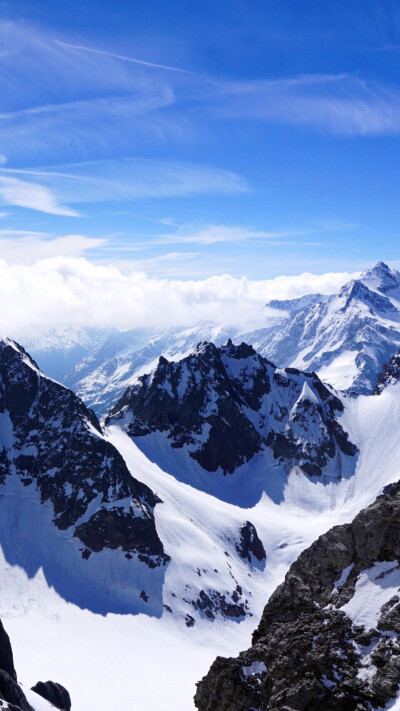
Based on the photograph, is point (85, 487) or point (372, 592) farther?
point (85, 487)

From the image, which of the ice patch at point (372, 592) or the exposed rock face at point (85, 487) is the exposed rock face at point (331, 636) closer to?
the ice patch at point (372, 592)

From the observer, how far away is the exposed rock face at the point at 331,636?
32.1 m

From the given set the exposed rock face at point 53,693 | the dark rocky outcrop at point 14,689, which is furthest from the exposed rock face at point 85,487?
the dark rocky outcrop at point 14,689

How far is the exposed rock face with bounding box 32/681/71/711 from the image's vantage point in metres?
84.1

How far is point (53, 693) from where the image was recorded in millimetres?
86000

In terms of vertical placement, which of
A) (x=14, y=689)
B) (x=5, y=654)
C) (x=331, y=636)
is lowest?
(x=14, y=689)

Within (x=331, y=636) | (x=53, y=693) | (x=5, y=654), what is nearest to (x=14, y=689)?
(x=5, y=654)

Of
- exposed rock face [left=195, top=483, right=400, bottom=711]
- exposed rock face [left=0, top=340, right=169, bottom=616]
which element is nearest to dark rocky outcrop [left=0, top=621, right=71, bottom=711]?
exposed rock face [left=195, top=483, right=400, bottom=711]

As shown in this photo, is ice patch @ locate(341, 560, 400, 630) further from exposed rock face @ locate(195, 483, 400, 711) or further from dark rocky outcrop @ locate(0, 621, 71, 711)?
dark rocky outcrop @ locate(0, 621, 71, 711)

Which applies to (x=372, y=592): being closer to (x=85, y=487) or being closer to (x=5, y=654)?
(x=5, y=654)

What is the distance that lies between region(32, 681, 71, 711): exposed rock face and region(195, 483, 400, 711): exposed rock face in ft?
179

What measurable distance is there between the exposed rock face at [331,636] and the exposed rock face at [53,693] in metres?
54.6

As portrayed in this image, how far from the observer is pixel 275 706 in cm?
3262

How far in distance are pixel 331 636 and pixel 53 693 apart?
217ft
